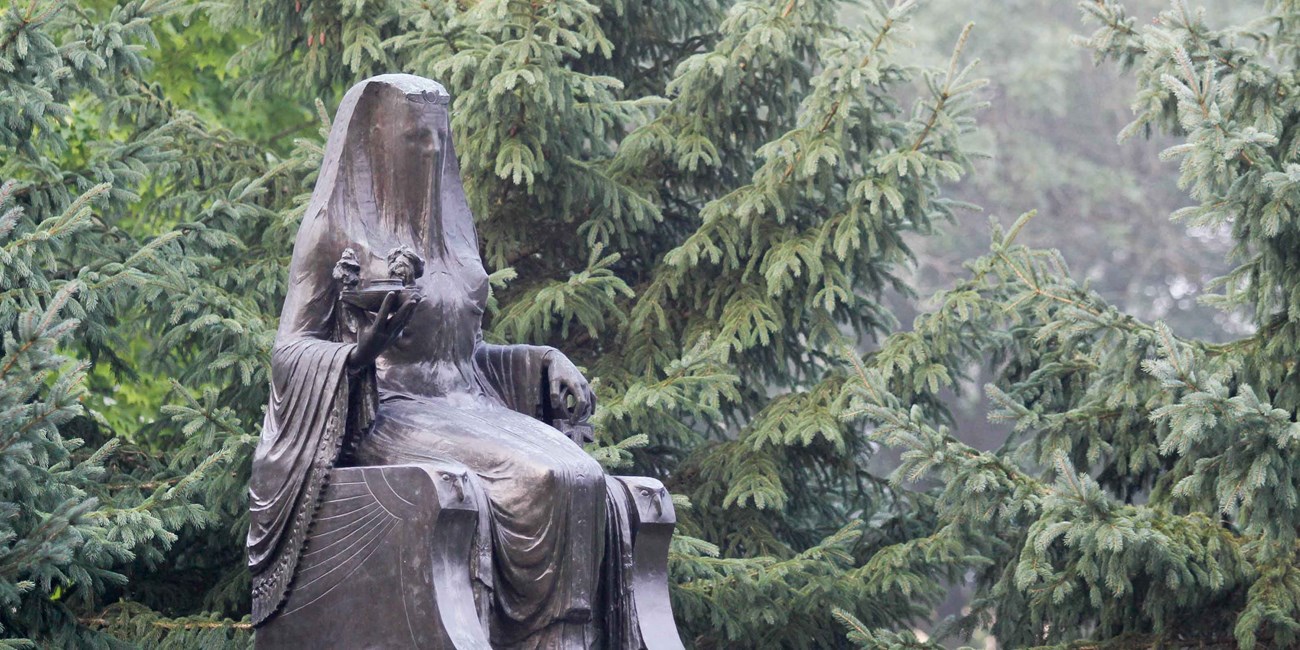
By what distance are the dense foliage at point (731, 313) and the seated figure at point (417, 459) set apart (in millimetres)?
1390

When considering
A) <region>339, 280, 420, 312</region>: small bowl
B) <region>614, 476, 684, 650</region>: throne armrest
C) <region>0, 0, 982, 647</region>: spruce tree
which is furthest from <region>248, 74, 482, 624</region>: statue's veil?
<region>0, 0, 982, 647</region>: spruce tree

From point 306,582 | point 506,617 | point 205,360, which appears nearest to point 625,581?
point 506,617

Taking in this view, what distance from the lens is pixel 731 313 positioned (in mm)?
10031

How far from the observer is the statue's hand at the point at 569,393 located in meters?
6.77

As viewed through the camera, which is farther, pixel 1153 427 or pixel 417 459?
pixel 1153 427

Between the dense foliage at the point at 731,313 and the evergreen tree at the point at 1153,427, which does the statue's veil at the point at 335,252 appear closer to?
the dense foliage at the point at 731,313

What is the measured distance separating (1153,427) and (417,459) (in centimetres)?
431

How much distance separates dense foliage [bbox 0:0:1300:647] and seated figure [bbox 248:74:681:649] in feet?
4.56

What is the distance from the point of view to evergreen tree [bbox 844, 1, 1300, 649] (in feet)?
26.6

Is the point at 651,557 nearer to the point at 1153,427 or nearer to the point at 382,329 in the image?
the point at 382,329

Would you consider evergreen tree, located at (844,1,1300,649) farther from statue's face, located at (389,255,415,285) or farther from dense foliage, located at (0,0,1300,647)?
statue's face, located at (389,255,415,285)

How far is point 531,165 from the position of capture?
31.8 feet

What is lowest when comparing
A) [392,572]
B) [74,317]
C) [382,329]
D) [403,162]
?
[74,317]

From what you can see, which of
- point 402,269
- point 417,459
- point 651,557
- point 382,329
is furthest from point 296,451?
point 651,557
